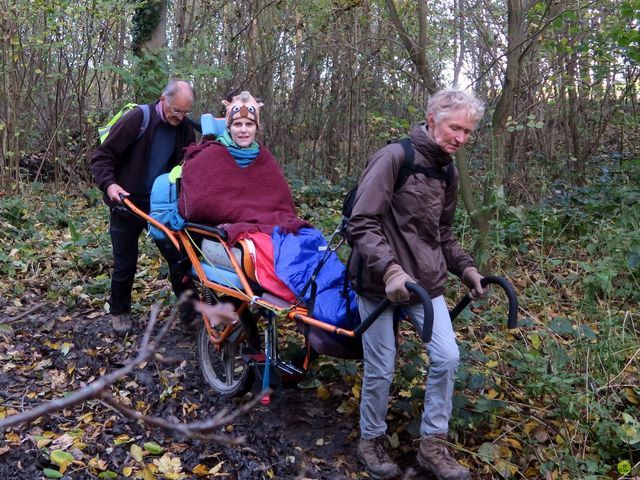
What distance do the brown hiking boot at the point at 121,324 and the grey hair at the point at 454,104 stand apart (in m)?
3.41

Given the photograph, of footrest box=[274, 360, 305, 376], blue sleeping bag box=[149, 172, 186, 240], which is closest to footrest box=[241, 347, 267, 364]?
footrest box=[274, 360, 305, 376]

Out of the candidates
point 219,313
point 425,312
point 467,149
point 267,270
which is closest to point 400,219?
point 425,312

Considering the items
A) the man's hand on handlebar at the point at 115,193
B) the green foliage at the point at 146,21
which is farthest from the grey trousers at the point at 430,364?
the green foliage at the point at 146,21

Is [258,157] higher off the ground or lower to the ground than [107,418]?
higher

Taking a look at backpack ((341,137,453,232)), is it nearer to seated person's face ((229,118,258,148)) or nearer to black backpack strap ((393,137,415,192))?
black backpack strap ((393,137,415,192))

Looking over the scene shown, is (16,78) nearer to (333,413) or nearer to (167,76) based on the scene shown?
(167,76)

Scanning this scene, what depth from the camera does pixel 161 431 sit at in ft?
14.7

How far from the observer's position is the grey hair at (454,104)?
3564mm

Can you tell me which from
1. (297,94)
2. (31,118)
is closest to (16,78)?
(31,118)

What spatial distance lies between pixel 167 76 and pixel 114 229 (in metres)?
4.47

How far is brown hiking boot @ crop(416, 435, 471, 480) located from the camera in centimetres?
359

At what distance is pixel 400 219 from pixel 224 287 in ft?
4.49

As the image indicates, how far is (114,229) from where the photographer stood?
5602mm

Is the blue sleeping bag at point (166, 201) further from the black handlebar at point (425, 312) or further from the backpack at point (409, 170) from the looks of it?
the black handlebar at point (425, 312)
